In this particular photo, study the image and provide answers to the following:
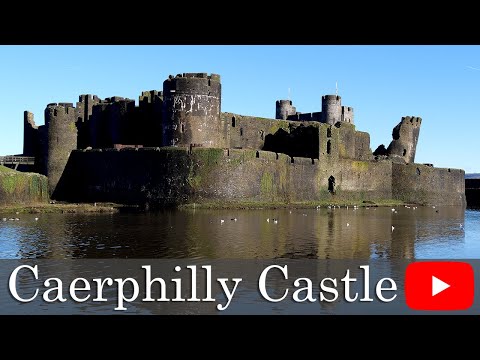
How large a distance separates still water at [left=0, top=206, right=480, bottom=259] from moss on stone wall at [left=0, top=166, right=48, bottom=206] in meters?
4.27

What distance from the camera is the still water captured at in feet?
63.9

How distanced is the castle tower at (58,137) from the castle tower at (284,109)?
1227 inches

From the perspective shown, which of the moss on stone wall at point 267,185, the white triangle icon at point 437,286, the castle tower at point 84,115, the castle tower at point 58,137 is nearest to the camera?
the white triangle icon at point 437,286

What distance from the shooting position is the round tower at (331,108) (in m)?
67.4

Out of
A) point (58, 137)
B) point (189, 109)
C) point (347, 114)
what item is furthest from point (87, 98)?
point (347, 114)

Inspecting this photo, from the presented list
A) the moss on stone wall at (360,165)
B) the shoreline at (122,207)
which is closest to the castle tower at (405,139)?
the moss on stone wall at (360,165)

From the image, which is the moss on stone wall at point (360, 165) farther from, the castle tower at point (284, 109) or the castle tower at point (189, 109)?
the castle tower at point (284, 109)

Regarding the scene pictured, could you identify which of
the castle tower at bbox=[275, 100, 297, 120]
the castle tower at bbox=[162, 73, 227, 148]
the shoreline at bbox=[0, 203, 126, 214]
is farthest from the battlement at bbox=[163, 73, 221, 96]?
the castle tower at bbox=[275, 100, 297, 120]

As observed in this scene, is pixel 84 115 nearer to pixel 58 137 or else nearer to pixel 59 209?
pixel 58 137
